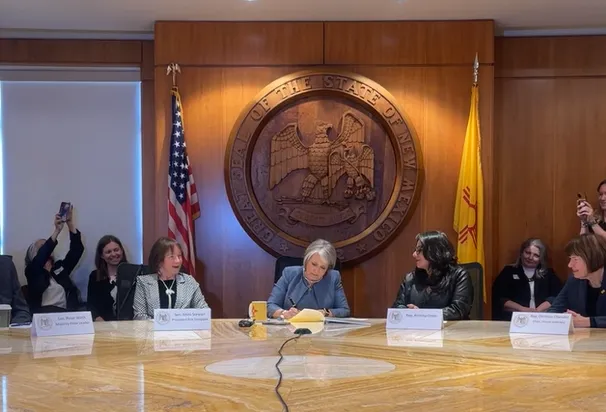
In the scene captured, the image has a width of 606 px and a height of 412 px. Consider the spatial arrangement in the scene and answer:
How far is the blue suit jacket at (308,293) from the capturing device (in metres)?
4.47

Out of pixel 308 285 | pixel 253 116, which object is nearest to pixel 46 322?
pixel 308 285

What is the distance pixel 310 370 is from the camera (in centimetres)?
257

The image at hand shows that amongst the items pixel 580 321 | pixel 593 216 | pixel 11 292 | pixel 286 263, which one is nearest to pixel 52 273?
pixel 11 292

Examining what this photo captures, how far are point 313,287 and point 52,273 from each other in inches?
94.3

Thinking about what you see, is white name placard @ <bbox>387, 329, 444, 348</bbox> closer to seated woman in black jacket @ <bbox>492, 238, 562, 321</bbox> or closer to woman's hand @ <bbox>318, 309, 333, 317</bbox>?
woman's hand @ <bbox>318, 309, 333, 317</bbox>

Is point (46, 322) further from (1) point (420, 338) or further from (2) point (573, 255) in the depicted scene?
(2) point (573, 255)

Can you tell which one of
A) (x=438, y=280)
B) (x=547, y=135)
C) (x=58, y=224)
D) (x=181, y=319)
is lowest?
(x=181, y=319)

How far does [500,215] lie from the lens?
6.00 meters

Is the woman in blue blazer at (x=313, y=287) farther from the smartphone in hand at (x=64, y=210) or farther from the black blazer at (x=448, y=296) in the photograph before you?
the smartphone in hand at (x=64, y=210)

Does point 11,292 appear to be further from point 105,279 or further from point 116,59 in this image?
point 116,59

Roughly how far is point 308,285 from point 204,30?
2.23 m

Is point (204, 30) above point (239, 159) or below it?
above

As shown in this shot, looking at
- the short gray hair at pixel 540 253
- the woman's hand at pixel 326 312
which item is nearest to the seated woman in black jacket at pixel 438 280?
the woman's hand at pixel 326 312

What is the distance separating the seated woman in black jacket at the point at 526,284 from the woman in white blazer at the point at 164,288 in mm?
2466
